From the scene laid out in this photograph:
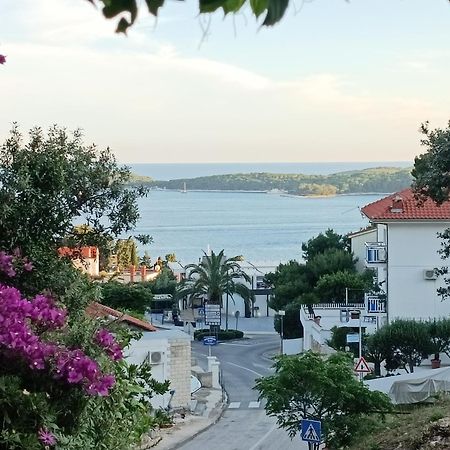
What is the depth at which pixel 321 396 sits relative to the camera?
44.7ft

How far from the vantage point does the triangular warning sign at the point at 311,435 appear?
39.2 ft

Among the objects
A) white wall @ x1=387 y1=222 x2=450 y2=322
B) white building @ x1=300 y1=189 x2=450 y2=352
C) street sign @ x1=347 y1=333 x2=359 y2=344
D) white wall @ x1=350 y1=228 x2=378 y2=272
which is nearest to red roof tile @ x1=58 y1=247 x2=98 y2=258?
street sign @ x1=347 y1=333 x2=359 y2=344

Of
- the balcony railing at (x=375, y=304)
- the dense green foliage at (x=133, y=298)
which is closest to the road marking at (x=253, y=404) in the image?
the dense green foliage at (x=133, y=298)

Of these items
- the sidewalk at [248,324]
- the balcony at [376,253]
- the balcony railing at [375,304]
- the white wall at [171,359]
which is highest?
the balcony at [376,253]

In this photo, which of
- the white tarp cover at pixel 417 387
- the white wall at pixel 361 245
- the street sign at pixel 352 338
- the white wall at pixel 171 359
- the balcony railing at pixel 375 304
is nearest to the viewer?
the white tarp cover at pixel 417 387

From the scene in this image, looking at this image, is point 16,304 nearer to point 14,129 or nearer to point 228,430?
point 14,129

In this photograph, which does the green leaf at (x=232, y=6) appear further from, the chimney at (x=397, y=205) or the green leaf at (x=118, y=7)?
the chimney at (x=397, y=205)

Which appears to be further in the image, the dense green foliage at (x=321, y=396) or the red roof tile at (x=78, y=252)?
the dense green foliage at (x=321, y=396)

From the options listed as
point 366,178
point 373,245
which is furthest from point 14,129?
point 366,178

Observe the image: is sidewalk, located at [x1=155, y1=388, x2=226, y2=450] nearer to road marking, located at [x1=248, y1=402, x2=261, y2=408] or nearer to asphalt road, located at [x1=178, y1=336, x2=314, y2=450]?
asphalt road, located at [x1=178, y1=336, x2=314, y2=450]

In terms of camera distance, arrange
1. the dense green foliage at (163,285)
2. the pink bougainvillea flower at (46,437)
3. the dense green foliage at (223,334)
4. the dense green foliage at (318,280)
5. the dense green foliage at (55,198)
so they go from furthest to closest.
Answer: the dense green foliage at (163,285) → the dense green foliage at (223,334) → the dense green foliage at (318,280) → the dense green foliage at (55,198) → the pink bougainvillea flower at (46,437)

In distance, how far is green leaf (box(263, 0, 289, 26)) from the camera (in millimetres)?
1811

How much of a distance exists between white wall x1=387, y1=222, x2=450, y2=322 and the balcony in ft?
1.88

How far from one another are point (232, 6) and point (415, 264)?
34.0 metres
